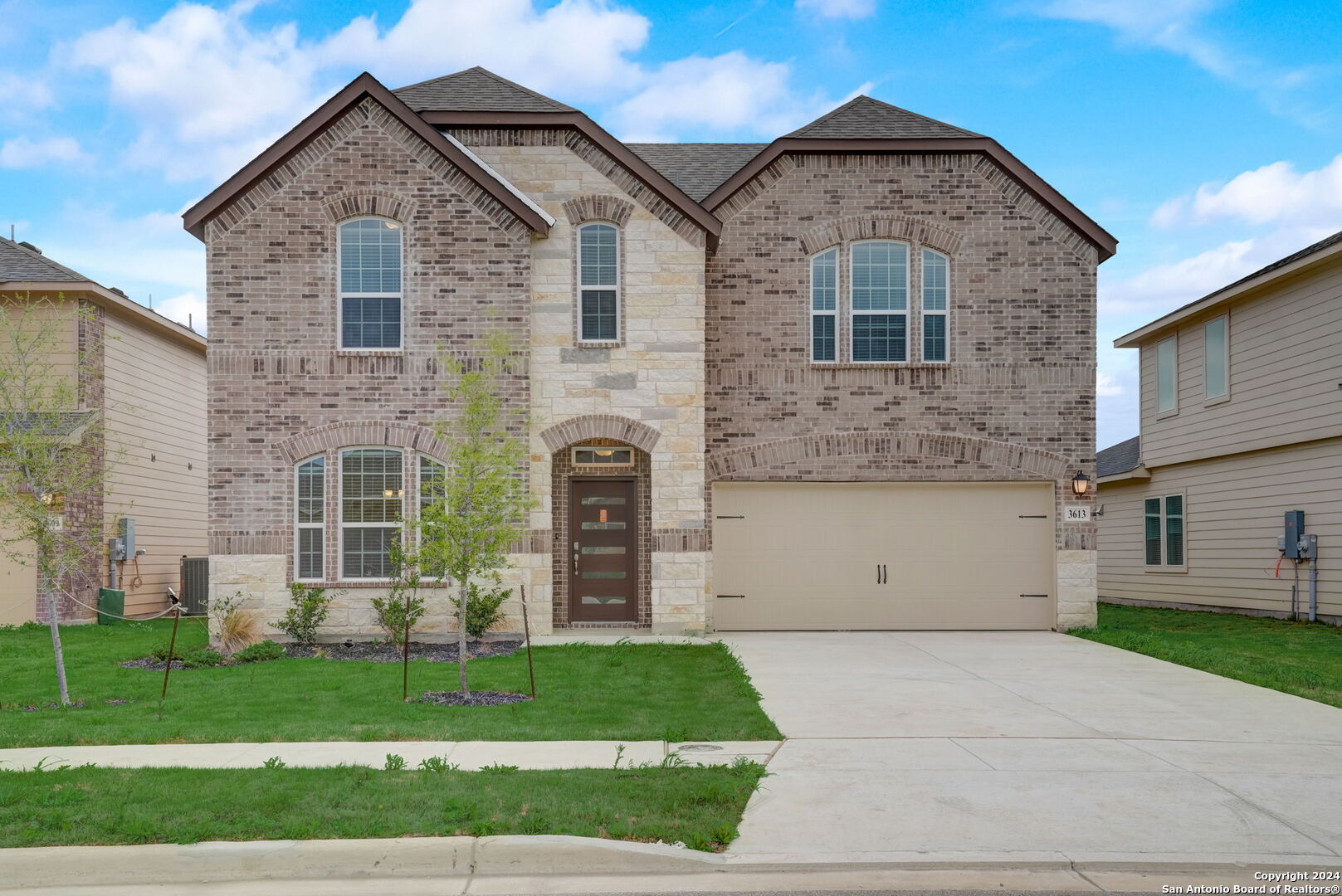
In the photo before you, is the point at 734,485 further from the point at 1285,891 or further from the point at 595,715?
the point at 1285,891

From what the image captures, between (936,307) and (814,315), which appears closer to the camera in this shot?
(814,315)

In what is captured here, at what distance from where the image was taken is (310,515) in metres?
16.8

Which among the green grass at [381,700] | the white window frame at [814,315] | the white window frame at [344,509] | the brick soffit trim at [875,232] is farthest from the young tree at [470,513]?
the brick soffit trim at [875,232]

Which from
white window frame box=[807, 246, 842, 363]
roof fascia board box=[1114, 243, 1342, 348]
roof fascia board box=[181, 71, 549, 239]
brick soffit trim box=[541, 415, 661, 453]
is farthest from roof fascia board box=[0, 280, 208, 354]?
roof fascia board box=[1114, 243, 1342, 348]

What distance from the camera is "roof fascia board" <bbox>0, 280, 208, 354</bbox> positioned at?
20.0 m

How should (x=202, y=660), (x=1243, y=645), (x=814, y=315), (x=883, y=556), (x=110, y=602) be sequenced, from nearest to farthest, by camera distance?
(x=202, y=660), (x=1243, y=645), (x=814, y=315), (x=883, y=556), (x=110, y=602)

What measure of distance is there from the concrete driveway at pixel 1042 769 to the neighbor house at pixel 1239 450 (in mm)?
8349

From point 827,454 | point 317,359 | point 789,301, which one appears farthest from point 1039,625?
point 317,359

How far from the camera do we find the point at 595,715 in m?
10.4

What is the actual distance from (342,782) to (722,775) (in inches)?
99.6

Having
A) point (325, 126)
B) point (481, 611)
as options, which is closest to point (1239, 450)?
point (481, 611)

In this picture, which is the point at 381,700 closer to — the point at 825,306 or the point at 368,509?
the point at 368,509

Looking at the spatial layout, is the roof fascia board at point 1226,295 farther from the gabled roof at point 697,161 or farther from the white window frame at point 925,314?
the gabled roof at point 697,161

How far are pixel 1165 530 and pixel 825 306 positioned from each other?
11.5 metres
